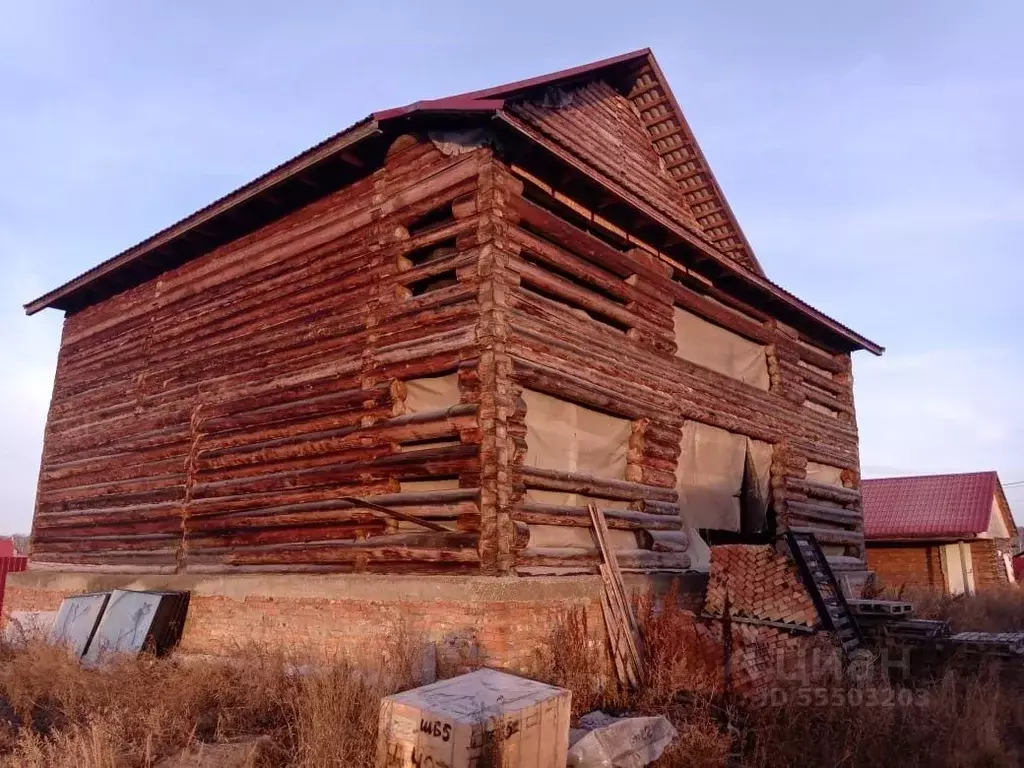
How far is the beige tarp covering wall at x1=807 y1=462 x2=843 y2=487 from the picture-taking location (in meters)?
14.5

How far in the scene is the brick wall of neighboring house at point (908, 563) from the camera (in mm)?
25094

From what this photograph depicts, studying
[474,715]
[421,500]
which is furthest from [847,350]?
[474,715]

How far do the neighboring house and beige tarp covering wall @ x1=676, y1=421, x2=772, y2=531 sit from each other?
45.8 ft

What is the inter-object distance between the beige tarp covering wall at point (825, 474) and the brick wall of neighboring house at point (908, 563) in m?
11.7

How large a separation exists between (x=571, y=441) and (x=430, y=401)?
180 cm

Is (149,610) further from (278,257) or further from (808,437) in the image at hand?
(808,437)

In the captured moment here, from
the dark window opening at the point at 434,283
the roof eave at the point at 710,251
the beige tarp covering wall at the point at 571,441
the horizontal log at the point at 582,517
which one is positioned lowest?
the horizontal log at the point at 582,517

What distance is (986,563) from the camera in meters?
25.1

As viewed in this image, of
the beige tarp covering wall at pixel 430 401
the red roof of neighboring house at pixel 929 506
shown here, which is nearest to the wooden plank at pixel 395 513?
the beige tarp covering wall at pixel 430 401

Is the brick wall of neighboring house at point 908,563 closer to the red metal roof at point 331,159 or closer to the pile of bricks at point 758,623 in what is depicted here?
the red metal roof at point 331,159

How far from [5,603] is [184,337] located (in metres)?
6.12

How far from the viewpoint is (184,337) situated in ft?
40.3

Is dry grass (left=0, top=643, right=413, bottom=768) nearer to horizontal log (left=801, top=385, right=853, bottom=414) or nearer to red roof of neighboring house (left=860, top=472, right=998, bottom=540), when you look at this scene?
horizontal log (left=801, top=385, right=853, bottom=414)

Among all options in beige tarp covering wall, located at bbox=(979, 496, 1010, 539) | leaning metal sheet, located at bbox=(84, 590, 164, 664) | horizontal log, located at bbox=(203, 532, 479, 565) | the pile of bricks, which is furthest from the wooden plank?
beige tarp covering wall, located at bbox=(979, 496, 1010, 539)
